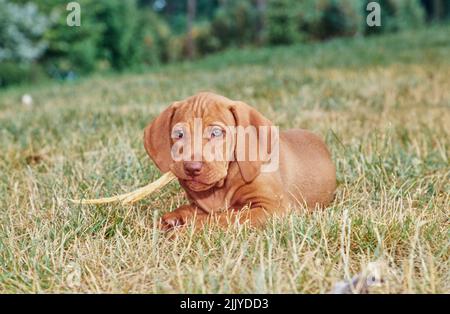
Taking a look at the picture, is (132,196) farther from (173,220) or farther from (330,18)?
(330,18)

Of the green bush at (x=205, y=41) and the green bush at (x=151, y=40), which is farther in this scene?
the green bush at (x=205, y=41)

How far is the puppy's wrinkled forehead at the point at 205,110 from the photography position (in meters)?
2.39

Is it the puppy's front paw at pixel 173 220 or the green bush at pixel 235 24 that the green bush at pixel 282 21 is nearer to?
the green bush at pixel 235 24

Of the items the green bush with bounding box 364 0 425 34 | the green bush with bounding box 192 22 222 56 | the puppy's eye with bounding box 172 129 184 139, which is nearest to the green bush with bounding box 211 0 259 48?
the green bush with bounding box 192 22 222 56

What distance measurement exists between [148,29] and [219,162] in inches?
773

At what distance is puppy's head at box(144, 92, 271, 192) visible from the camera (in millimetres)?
2332

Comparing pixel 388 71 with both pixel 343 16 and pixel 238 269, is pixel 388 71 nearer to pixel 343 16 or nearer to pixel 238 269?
pixel 238 269

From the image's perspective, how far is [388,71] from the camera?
336 inches

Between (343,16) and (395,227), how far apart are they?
20.9 metres

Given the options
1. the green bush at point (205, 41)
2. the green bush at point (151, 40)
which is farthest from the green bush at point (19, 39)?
the green bush at point (205, 41)

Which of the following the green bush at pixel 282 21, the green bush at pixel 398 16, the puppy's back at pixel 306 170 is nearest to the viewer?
the puppy's back at pixel 306 170

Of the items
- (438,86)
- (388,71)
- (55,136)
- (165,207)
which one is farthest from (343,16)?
(165,207)

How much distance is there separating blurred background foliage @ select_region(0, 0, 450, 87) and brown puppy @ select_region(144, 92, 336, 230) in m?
11.8

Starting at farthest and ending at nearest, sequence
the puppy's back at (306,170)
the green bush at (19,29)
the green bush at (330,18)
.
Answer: the green bush at (330,18) → the green bush at (19,29) → the puppy's back at (306,170)
